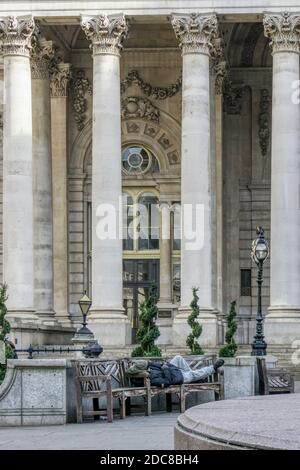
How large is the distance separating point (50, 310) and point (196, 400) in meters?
24.6

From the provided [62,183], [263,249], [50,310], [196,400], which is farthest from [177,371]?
[62,183]

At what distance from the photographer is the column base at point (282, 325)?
51.7m

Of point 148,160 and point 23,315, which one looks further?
point 148,160

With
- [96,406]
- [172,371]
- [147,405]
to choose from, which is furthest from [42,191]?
[96,406]

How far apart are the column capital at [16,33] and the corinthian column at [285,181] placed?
915cm

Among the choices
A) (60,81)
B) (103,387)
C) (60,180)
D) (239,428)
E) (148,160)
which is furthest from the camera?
(148,160)

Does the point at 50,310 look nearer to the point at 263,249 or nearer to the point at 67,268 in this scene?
the point at 67,268

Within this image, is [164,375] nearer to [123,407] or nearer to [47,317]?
[123,407]

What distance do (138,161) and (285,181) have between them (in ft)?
42.0

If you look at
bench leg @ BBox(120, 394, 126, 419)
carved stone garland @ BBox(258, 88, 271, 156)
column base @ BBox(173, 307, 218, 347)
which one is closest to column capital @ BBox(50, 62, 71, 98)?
carved stone garland @ BBox(258, 88, 271, 156)

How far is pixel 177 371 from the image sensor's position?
108 ft

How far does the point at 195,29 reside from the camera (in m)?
52.9

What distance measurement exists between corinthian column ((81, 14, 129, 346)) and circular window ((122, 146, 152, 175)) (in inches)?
406

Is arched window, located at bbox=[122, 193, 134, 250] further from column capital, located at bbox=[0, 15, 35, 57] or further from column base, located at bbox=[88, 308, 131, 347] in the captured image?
column capital, located at bbox=[0, 15, 35, 57]
